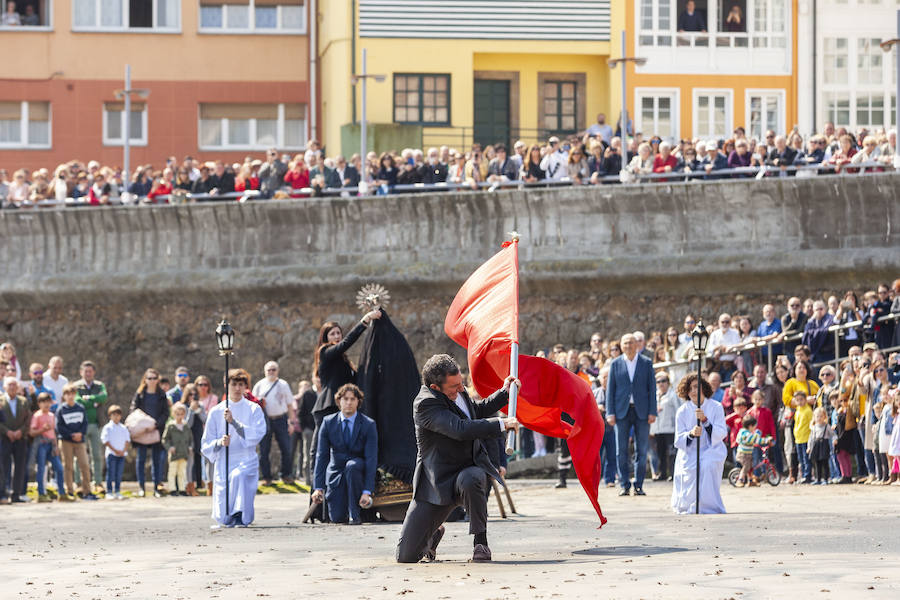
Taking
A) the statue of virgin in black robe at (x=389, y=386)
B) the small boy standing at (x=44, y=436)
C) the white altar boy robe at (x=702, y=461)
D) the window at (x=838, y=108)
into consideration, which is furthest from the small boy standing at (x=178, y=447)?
the window at (x=838, y=108)

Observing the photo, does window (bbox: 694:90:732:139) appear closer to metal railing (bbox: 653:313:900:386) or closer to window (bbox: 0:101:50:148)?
window (bbox: 0:101:50:148)

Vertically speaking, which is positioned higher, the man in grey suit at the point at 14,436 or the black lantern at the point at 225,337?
the black lantern at the point at 225,337

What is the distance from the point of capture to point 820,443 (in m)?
22.0

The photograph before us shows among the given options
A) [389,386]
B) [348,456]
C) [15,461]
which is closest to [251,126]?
[15,461]

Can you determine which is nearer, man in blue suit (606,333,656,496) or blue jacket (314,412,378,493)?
blue jacket (314,412,378,493)

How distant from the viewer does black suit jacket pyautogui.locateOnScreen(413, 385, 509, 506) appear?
12523 millimetres

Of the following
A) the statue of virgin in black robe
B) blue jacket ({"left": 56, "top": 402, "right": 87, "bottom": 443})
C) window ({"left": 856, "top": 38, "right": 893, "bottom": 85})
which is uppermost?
window ({"left": 856, "top": 38, "right": 893, "bottom": 85})

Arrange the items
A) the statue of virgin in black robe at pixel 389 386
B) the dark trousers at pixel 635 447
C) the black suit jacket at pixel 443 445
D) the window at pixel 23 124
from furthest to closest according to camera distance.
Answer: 1. the window at pixel 23 124
2. the dark trousers at pixel 635 447
3. the statue of virgin in black robe at pixel 389 386
4. the black suit jacket at pixel 443 445

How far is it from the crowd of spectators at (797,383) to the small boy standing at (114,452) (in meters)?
6.08

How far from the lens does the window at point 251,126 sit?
4375 centimetres

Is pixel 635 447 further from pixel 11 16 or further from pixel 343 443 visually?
pixel 11 16

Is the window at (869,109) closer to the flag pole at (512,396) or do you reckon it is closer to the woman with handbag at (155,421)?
the woman with handbag at (155,421)

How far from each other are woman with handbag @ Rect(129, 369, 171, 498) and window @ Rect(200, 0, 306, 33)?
20.0m

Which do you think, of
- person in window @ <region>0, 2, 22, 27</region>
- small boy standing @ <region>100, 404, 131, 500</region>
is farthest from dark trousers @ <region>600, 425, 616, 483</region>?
person in window @ <region>0, 2, 22, 27</region>
